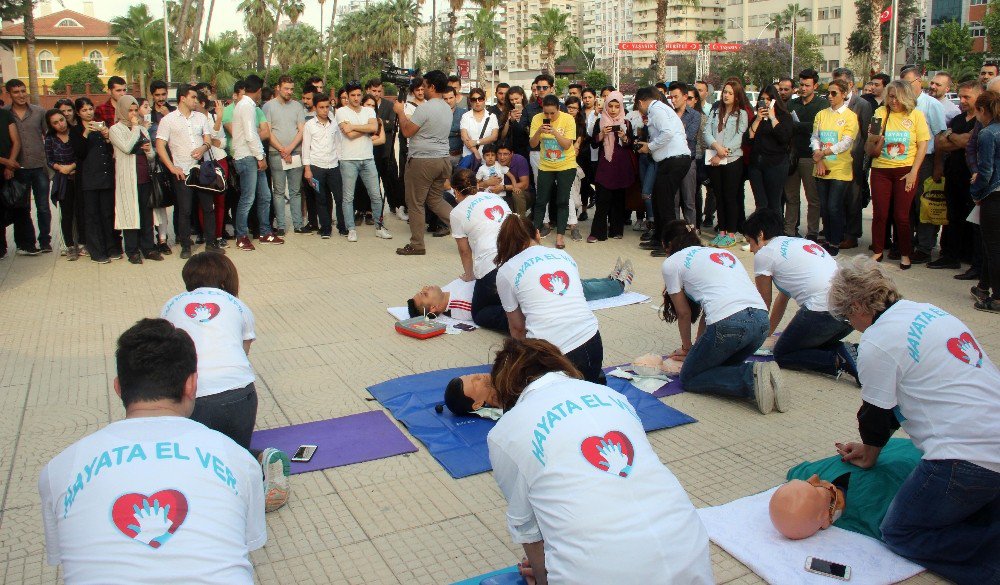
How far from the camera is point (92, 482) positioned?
2271 millimetres

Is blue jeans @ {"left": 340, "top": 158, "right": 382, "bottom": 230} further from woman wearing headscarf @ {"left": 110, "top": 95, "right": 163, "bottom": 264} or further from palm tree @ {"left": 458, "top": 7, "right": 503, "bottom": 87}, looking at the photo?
palm tree @ {"left": 458, "top": 7, "right": 503, "bottom": 87}

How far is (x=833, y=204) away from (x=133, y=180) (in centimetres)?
775

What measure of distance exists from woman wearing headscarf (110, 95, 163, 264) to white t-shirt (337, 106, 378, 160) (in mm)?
2331

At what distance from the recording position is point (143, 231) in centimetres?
981

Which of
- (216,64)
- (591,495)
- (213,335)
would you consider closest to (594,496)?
(591,495)

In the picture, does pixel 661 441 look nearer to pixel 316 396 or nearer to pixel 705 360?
pixel 705 360

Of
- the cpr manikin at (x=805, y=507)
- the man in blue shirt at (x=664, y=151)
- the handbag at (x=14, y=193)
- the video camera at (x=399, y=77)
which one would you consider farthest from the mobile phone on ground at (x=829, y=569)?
the video camera at (x=399, y=77)

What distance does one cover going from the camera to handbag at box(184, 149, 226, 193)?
31.5 ft

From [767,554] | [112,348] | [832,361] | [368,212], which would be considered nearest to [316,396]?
[112,348]

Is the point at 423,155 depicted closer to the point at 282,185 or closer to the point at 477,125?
the point at 477,125

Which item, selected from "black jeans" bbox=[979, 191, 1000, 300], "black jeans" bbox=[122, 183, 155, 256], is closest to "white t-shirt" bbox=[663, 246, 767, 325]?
"black jeans" bbox=[979, 191, 1000, 300]

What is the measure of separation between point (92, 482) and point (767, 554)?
2.65m

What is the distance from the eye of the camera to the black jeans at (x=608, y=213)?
35.2ft

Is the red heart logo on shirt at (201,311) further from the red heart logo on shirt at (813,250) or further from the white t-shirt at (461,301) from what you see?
the red heart logo on shirt at (813,250)
